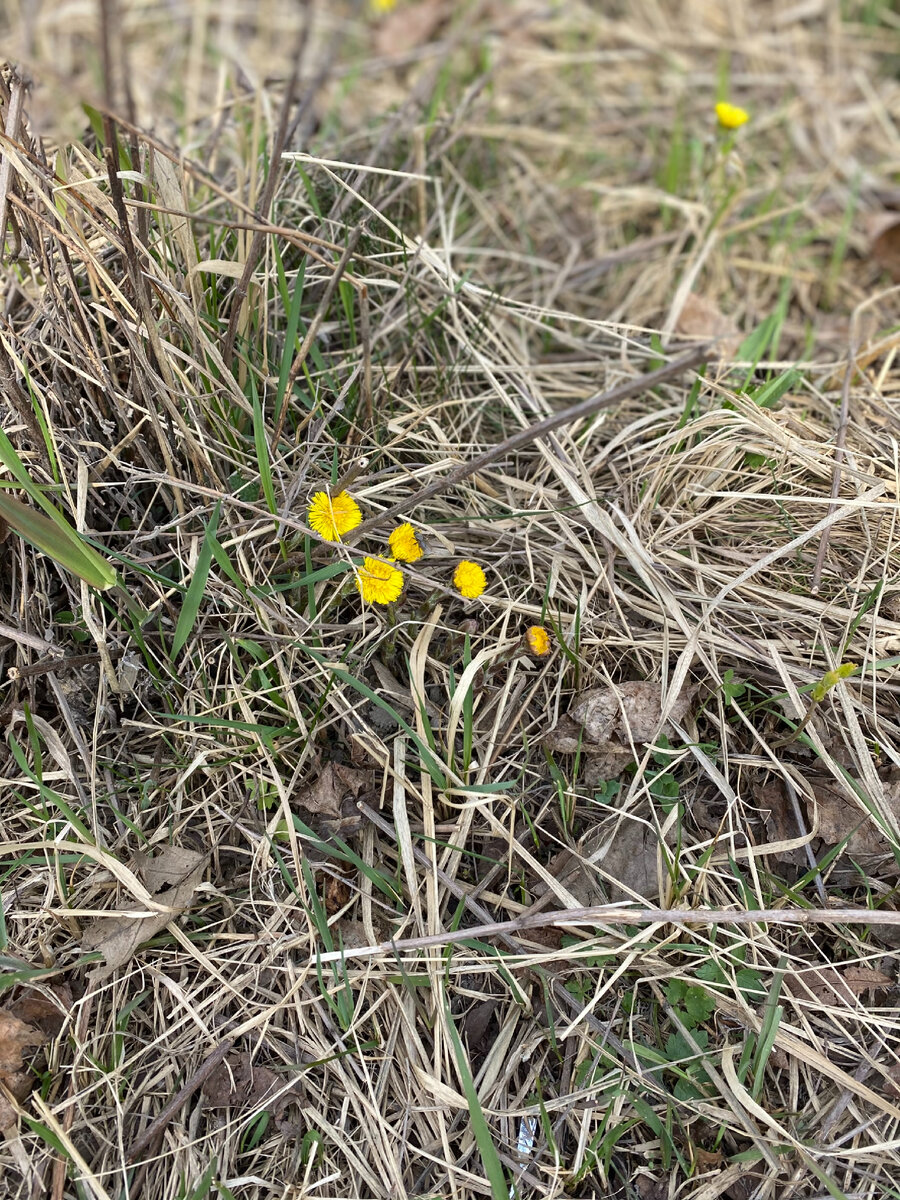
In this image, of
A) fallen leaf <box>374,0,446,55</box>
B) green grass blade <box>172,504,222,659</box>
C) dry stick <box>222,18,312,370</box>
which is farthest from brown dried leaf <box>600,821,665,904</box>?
fallen leaf <box>374,0,446,55</box>

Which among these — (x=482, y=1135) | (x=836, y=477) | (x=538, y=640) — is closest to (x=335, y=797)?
(x=538, y=640)

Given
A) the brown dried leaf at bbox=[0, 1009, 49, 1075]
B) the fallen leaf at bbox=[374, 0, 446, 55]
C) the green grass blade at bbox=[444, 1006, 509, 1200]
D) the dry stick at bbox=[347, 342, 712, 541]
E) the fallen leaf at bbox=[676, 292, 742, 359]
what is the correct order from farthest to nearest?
1. the fallen leaf at bbox=[374, 0, 446, 55]
2. the fallen leaf at bbox=[676, 292, 742, 359]
3. the brown dried leaf at bbox=[0, 1009, 49, 1075]
4. the green grass blade at bbox=[444, 1006, 509, 1200]
5. the dry stick at bbox=[347, 342, 712, 541]

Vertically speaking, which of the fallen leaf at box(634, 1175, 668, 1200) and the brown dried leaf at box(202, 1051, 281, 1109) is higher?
the brown dried leaf at box(202, 1051, 281, 1109)

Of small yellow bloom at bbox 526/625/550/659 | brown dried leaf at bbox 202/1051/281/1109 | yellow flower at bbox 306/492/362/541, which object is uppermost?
yellow flower at bbox 306/492/362/541

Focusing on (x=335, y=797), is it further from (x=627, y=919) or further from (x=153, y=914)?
(x=627, y=919)

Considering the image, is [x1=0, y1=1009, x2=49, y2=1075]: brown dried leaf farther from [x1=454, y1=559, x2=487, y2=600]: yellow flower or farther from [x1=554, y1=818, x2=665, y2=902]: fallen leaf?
[x1=454, y1=559, x2=487, y2=600]: yellow flower

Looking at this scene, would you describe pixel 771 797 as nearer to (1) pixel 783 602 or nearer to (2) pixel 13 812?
(1) pixel 783 602
